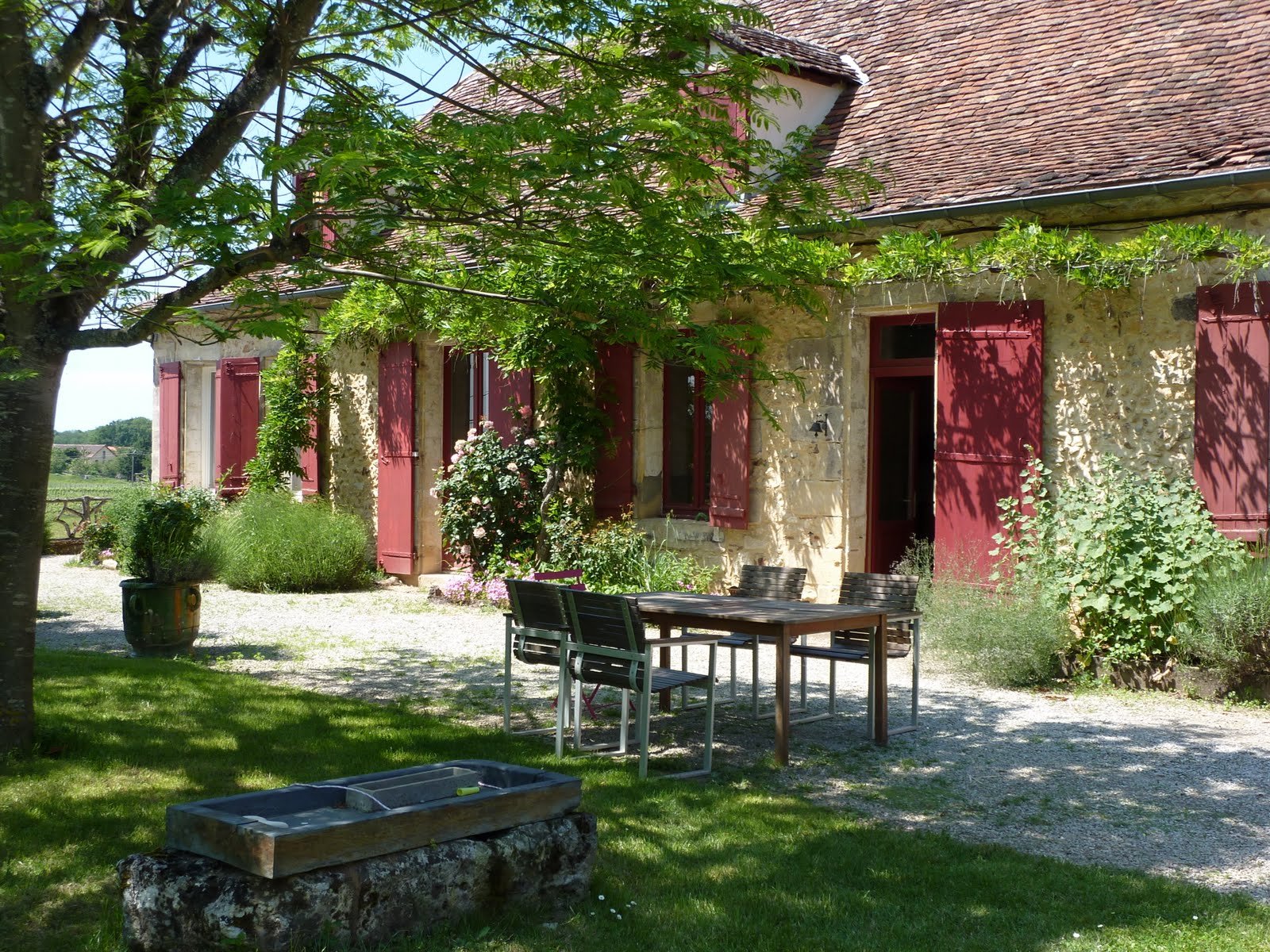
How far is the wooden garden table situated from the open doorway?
11.9ft

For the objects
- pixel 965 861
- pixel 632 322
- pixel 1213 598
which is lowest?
pixel 965 861

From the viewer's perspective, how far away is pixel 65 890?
375cm

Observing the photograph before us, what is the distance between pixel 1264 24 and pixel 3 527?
27.9 feet

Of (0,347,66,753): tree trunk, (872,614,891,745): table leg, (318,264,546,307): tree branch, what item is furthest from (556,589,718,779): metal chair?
(0,347,66,753): tree trunk

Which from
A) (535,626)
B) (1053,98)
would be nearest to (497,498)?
(535,626)

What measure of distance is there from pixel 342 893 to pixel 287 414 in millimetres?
11069

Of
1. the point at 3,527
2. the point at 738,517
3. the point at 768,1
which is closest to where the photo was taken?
the point at 3,527

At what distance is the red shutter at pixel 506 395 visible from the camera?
1169 centimetres

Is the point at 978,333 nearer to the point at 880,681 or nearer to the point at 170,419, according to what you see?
the point at 880,681

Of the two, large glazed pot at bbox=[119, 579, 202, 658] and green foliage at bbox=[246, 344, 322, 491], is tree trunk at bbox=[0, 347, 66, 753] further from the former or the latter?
green foliage at bbox=[246, 344, 322, 491]

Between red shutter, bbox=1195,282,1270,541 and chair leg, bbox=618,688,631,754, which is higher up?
red shutter, bbox=1195,282,1270,541

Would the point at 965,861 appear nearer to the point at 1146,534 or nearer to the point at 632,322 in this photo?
the point at 632,322

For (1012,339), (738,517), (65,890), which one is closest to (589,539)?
(738,517)

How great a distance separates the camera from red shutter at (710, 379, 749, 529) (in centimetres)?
991
